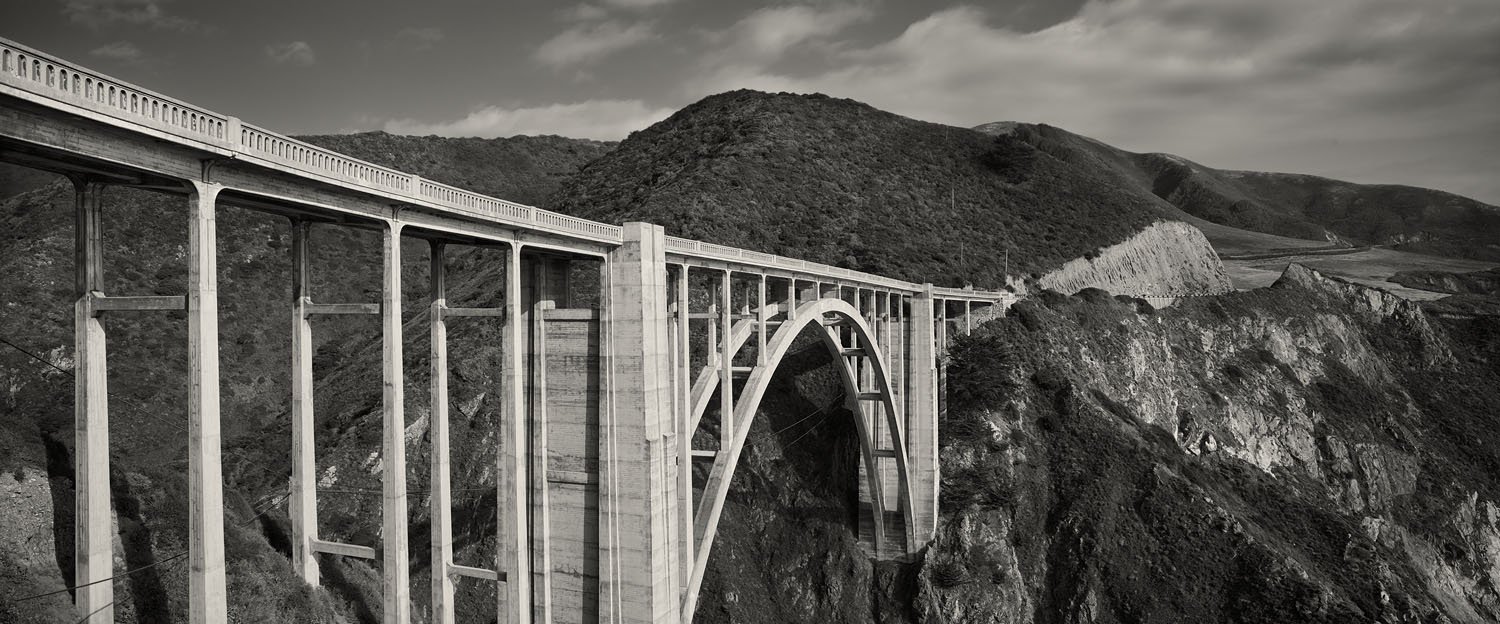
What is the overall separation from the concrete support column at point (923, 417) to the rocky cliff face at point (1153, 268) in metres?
25.6

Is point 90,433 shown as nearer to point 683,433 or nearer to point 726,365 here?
point 683,433

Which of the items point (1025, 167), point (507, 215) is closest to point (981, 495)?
point (507, 215)

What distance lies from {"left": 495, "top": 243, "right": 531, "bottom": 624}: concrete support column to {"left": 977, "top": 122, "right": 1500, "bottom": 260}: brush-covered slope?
421 ft

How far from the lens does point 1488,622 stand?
134 ft

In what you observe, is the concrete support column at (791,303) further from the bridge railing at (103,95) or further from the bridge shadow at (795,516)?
the bridge railing at (103,95)

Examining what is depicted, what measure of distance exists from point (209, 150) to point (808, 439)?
33.6m

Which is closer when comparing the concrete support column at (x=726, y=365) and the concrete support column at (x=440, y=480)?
the concrete support column at (x=440, y=480)

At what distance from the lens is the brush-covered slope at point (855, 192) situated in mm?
54188

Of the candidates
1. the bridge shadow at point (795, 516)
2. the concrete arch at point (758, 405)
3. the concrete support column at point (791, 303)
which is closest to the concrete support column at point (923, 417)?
the concrete arch at point (758, 405)

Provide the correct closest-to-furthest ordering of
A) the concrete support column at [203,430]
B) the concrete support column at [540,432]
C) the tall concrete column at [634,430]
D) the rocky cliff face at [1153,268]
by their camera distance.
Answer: the concrete support column at [203,430]
the concrete support column at [540,432]
the tall concrete column at [634,430]
the rocky cliff face at [1153,268]

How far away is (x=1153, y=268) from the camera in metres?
66.2

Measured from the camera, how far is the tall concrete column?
1655cm

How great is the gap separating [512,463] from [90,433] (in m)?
6.76

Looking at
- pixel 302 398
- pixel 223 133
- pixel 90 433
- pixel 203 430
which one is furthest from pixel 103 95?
pixel 302 398
